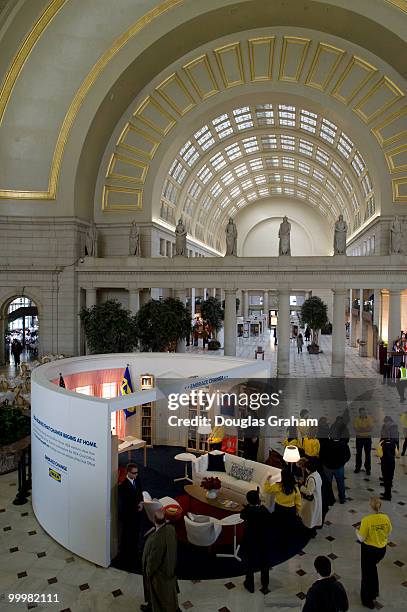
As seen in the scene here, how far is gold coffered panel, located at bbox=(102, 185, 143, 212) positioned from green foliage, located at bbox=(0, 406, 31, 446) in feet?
61.1

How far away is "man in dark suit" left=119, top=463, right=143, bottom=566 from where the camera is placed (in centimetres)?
737

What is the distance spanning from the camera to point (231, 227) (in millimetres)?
24250

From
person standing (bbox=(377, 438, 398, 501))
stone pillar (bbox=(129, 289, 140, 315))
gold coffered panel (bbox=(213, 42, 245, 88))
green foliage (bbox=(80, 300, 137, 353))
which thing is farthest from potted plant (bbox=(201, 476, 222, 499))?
gold coffered panel (bbox=(213, 42, 245, 88))

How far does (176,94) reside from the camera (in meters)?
27.3

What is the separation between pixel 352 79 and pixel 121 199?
14.8m

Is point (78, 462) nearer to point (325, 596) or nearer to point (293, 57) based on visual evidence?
point (325, 596)

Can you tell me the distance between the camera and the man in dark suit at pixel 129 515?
737 cm

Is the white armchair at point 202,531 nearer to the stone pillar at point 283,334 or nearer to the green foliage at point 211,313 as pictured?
the stone pillar at point 283,334

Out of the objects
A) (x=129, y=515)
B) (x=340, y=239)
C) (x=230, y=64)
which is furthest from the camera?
(x=230, y=64)

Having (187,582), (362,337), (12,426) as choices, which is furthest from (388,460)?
(362,337)

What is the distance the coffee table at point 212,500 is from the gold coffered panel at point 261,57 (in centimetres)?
2474

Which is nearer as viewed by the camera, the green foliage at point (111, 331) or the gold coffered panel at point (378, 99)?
the green foliage at point (111, 331)

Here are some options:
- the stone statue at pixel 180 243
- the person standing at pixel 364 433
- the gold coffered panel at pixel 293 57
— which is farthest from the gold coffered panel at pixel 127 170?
the person standing at pixel 364 433

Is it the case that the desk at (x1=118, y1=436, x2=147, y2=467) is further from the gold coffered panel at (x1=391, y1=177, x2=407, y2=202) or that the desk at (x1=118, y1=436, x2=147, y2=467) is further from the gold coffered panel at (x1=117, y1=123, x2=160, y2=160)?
the gold coffered panel at (x1=391, y1=177, x2=407, y2=202)
